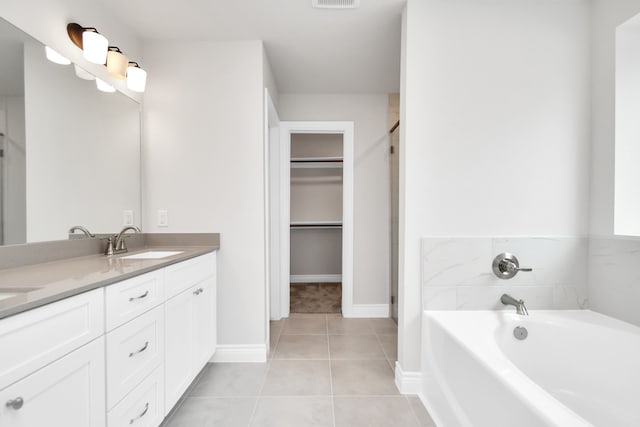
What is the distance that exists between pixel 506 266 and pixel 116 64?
2.74m

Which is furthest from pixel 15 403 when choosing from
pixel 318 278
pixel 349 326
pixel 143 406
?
pixel 318 278

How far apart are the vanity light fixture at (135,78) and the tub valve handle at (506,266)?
2608 millimetres

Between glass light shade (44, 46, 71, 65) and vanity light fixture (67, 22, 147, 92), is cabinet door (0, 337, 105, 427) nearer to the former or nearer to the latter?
glass light shade (44, 46, 71, 65)

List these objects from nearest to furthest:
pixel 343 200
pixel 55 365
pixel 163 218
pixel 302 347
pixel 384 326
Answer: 1. pixel 55 365
2. pixel 163 218
3. pixel 302 347
4. pixel 384 326
5. pixel 343 200

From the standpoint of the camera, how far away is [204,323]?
6.05ft

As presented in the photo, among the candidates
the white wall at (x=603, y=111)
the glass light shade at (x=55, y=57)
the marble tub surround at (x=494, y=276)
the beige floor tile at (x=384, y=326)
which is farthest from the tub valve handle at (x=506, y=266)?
the glass light shade at (x=55, y=57)

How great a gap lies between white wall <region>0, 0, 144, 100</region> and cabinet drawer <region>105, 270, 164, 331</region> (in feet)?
4.30

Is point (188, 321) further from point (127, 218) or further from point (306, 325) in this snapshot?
point (306, 325)

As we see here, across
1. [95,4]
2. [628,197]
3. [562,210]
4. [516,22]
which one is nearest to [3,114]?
[95,4]

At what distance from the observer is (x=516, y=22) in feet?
5.73

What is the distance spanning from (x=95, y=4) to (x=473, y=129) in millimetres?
2457

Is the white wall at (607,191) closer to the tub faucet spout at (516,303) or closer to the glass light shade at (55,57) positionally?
the tub faucet spout at (516,303)

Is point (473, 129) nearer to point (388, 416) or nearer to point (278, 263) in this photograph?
point (388, 416)

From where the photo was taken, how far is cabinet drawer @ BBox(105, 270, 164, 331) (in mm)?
1040
